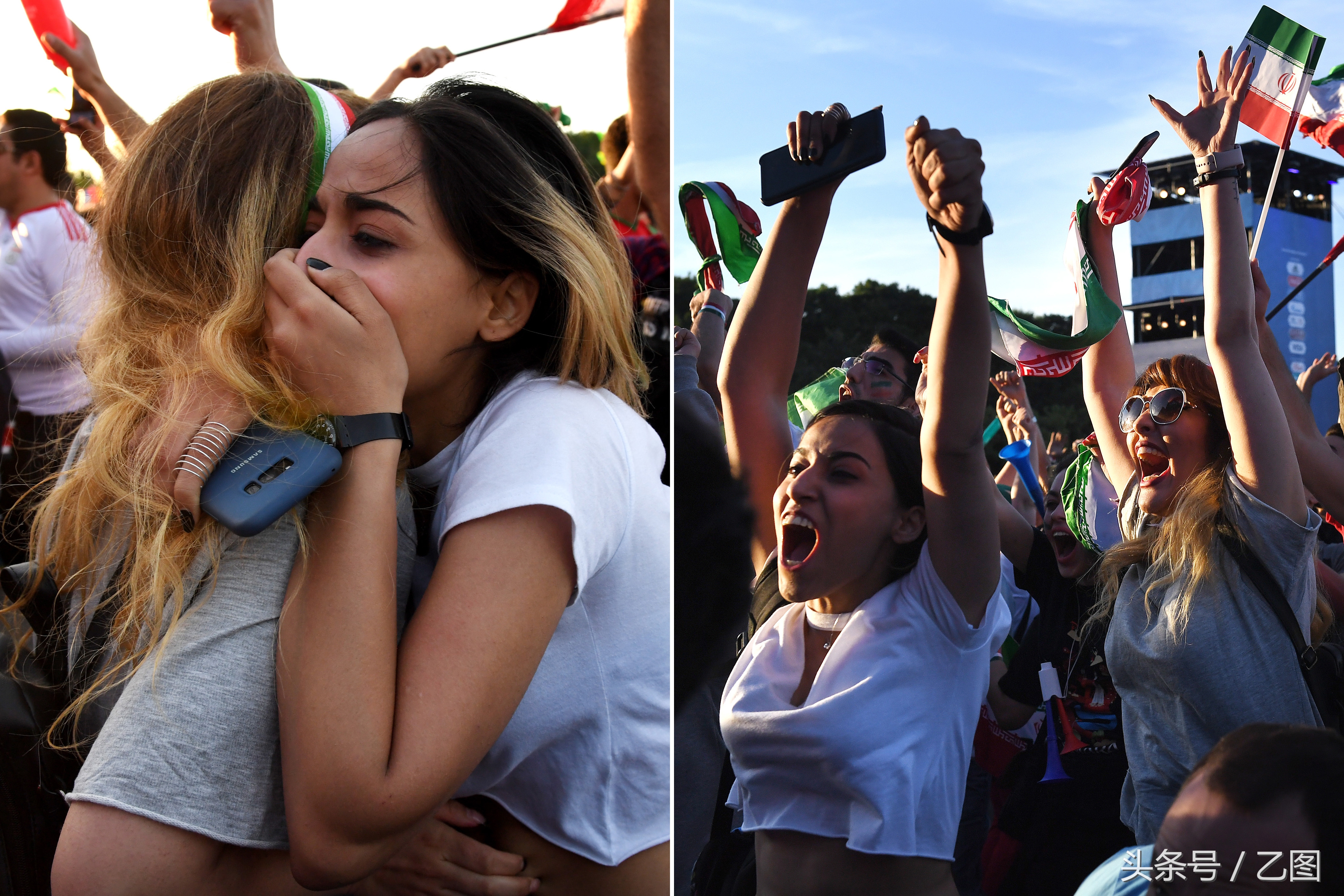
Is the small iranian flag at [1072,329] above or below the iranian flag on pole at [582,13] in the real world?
below

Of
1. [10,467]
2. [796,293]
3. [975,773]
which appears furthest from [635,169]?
[10,467]

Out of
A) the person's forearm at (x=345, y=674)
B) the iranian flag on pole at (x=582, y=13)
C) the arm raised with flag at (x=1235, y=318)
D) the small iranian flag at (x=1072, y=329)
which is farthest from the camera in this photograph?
the iranian flag on pole at (x=582, y=13)

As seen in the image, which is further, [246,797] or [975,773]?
[975,773]

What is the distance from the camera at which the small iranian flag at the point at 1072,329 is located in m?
1.28

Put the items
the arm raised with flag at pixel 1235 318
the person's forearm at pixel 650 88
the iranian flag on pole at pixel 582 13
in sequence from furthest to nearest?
the iranian flag on pole at pixel 582 13 < the person's forearm at pixel 650 88 < the arm raised with flag at pixel 1235 318

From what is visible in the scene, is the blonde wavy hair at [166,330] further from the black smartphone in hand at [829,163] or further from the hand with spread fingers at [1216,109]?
the hand with spread fingers at [1216,109]

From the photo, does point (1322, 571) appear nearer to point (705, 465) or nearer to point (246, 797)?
point (705, 465)

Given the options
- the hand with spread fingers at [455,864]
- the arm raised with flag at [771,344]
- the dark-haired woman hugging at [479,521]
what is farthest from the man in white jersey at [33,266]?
the arm raised with flag at [771,344]

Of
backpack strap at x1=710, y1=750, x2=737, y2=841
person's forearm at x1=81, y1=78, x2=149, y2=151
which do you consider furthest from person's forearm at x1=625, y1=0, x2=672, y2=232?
person's forearm at x1=81, y1=78, x2=149, y2=151

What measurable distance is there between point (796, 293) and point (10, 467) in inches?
127

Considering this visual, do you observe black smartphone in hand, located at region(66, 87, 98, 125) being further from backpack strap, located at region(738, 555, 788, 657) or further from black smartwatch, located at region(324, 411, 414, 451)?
backpack strap, located at region(738, 555, 788, 657)

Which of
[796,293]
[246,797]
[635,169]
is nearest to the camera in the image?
[246,797]

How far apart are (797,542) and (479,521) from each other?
0.44 meters

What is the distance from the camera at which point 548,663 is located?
129cm
